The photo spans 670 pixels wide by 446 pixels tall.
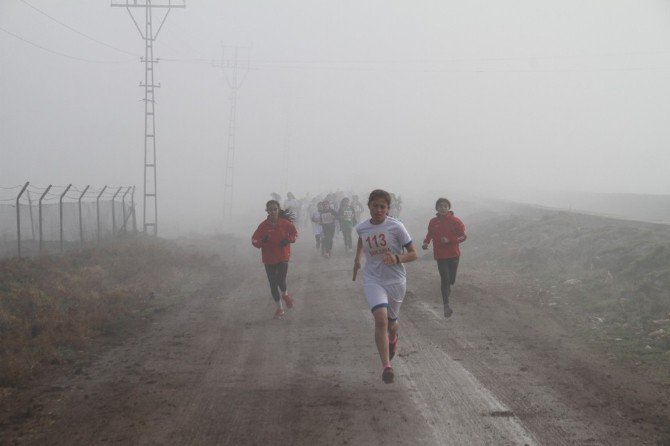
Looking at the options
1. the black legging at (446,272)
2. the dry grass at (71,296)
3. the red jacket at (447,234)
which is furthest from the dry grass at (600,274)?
the dry grass at (71,296)

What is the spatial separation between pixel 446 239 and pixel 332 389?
435 cm

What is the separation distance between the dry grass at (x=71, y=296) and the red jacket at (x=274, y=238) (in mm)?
2712

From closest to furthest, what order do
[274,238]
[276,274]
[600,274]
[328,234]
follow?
[274,238]
[276,274]
[600,274]
[328,234]

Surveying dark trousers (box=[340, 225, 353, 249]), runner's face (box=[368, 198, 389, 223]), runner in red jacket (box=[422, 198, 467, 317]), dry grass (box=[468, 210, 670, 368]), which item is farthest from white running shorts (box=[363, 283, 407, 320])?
dark trousers (box=[340, 225, 353, 249])

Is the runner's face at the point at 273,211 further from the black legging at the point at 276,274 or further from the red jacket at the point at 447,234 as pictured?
the red jacket at the point at 447,234

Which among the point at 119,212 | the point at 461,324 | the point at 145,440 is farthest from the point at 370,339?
the point at 119,212

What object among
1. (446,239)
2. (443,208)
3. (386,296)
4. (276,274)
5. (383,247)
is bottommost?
(276,274)

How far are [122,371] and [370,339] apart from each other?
3.32 m

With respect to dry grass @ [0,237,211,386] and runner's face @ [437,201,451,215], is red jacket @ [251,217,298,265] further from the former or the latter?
dry grass @ [0,237,211,386]

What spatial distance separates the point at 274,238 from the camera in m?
10.4

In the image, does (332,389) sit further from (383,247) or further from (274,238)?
(274,238)

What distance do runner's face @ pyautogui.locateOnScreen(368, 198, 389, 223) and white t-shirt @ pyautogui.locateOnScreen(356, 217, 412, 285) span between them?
0.09 m

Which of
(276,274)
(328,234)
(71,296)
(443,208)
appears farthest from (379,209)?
(328,234)

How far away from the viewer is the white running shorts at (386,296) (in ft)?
21.3
